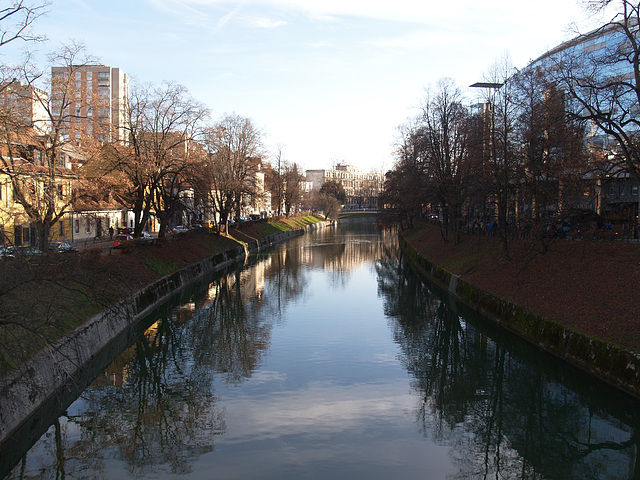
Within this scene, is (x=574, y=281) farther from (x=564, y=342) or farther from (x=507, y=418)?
(x=507, y=418)

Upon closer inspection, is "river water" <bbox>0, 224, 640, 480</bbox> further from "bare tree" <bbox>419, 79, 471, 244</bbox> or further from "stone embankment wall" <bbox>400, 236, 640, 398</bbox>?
"bare tree" <bbox>419, 79, 471, 244</bbox>

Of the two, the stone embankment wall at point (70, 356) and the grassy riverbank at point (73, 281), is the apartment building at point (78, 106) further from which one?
the stone embankment wall at point (70, 356)

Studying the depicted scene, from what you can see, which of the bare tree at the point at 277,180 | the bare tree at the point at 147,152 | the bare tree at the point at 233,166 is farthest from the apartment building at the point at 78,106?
the bare tree at the point at 277,180

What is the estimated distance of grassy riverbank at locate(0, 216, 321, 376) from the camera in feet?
34.4

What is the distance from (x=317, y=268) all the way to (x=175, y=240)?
11.6 metres

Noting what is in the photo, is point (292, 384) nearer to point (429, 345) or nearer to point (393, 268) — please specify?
point (429, 345)

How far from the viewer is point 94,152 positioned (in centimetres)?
2616

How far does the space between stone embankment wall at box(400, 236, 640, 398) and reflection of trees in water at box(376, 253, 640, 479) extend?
858mm

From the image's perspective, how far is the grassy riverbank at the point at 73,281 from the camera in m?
10.5

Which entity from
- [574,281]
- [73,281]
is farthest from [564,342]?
[73,281]

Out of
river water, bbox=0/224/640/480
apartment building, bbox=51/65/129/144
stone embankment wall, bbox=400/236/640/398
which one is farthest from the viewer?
apartment building, bbox=51/65/129/144

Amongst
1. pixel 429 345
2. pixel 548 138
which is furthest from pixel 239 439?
pixel 548 138

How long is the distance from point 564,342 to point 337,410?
7708 mm

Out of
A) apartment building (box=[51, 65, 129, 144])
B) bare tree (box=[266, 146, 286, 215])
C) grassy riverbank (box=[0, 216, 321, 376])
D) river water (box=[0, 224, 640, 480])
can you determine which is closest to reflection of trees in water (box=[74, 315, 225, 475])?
river water (box=[0, 224, 640, 480])
